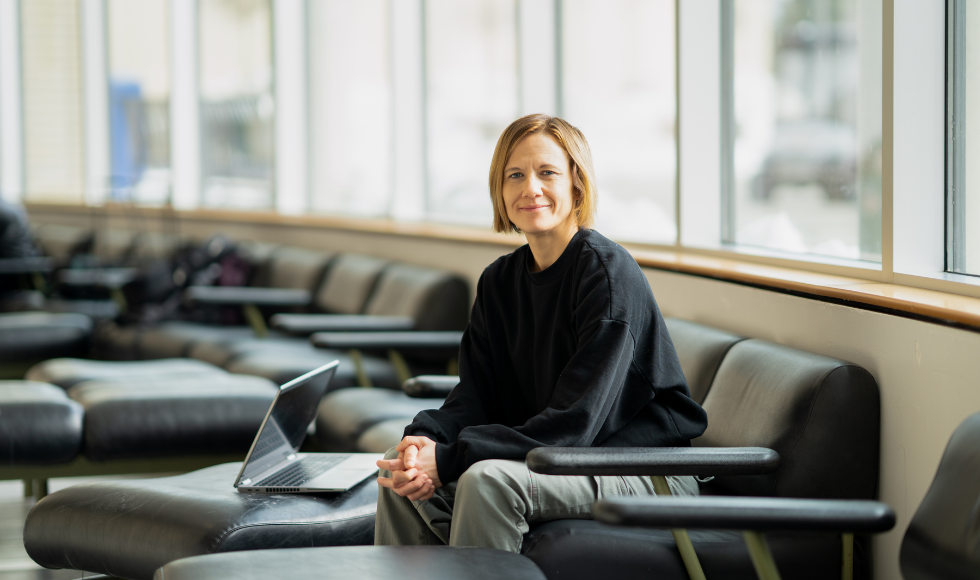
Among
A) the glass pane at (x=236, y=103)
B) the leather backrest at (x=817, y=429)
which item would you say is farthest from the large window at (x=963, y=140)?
the glass pane at (x=236, y=103)

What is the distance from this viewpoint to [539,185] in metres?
2.05

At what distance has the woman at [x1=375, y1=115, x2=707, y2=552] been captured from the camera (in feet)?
6.02

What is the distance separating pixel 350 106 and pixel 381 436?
3.75 metres

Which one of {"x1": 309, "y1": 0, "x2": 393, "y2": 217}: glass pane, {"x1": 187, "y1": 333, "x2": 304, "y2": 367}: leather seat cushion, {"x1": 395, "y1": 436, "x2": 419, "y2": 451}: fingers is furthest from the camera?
{"x1": 309, "y1": 0, "x2": 393, "y2": 217}: glass pane

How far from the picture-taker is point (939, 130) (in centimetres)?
216

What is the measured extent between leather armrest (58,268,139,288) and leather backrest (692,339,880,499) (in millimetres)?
4598

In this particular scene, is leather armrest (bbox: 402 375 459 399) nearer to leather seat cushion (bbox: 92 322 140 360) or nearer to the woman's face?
the woman's face

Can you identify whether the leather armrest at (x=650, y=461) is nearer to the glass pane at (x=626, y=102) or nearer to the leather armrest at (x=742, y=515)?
the leather armrest at (x=742, y=515)

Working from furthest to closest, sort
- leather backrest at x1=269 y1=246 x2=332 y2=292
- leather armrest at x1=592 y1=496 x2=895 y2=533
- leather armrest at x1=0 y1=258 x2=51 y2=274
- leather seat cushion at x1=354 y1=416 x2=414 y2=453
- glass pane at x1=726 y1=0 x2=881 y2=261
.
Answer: leather armrest at x1=0 y1=258 x2=51 y2=274 < leather backrest at x1=269 y1=246 x2=332 y2=292 < leather seat cushion at x1=354 y1=416 x2=414 y2=453 < glass pane at x1=726 y1=0 x2=881 y2=261 < leather armrest at x1=592 y1=496 x2=895 y2=533

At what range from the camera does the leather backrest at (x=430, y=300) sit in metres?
4.00

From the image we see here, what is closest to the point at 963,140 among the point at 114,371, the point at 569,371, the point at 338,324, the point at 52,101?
the point at 569,371

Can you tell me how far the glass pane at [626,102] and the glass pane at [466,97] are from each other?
24.0 inches

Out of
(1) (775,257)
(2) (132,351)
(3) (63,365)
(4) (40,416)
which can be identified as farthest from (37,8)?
(1) (775,257)

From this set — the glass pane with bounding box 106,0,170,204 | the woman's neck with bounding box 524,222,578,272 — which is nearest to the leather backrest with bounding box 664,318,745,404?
the woman's neck with bounding box 524,222,578,272
